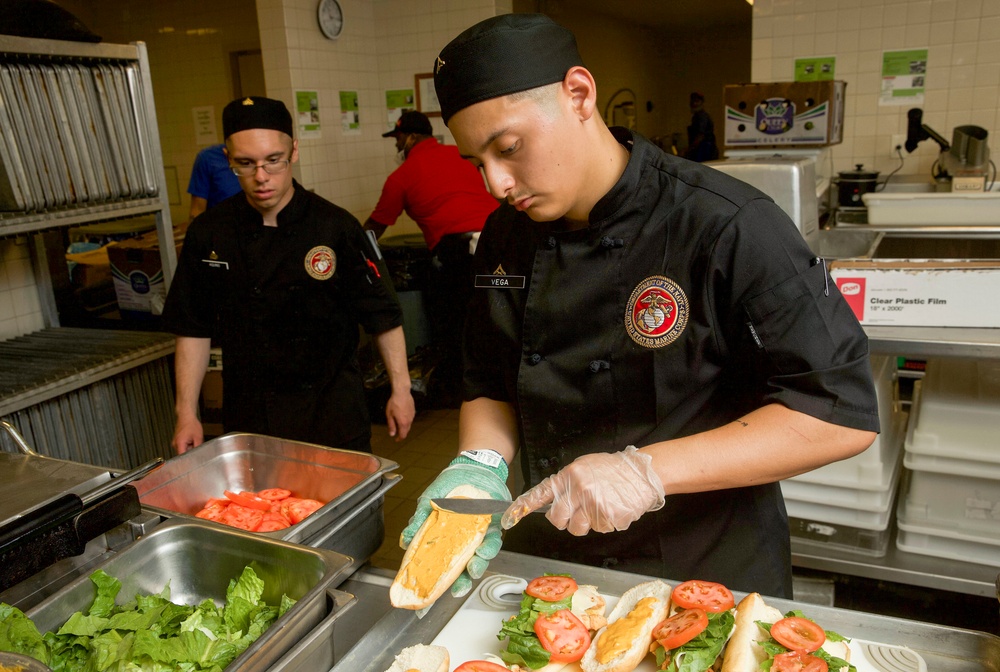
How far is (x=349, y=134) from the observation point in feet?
19.9

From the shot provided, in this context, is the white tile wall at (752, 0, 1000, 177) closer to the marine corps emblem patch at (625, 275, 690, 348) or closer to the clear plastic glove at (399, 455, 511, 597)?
the marine corps emblem patch at (625, 275, 690, 348)

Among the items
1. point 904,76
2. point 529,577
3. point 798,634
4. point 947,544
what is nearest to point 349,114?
point 904,76

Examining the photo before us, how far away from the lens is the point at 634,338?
1.38 m

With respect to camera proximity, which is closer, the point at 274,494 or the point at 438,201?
the point at 274,494

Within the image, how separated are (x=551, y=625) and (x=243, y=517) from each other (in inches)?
32.8

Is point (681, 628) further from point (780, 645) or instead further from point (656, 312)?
point (656, 312)

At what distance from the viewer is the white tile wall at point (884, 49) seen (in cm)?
469

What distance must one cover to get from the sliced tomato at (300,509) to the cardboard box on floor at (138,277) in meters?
2.89

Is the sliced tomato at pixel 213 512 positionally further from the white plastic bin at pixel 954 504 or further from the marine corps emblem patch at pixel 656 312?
the white plastic bin at pixel 954 504

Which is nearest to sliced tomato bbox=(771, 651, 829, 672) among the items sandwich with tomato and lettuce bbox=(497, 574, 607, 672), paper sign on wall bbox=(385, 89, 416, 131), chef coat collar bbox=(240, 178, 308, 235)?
sandwich with tomato and lettuce bbox=(497, 574, 607, 672)

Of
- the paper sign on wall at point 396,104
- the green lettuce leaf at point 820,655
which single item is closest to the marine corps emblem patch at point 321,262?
the green lettuce leaf at point 820,655

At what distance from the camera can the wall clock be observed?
561 centimetres

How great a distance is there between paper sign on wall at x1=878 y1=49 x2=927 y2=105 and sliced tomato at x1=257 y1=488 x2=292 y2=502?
189 inches

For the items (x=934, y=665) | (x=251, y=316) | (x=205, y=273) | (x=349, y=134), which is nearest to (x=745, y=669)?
(x=934, y=665)
